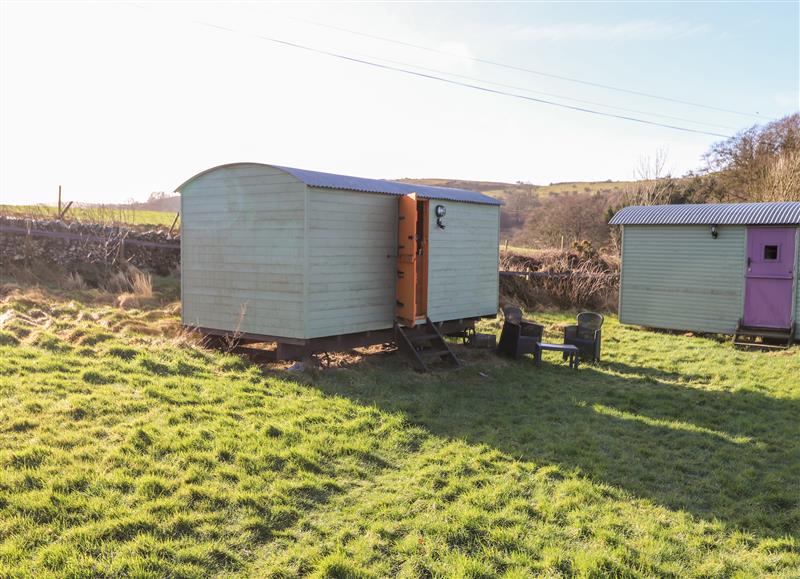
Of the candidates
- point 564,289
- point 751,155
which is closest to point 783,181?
point 751,155

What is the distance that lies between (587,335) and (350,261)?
194 inches

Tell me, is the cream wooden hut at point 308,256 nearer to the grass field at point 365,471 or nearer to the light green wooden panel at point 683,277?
the grass field at point 365,471

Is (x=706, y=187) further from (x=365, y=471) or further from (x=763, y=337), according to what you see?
(x=365, y=471)

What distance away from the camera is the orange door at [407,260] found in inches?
371

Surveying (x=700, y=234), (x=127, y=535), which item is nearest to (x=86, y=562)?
(x=127, y=535)

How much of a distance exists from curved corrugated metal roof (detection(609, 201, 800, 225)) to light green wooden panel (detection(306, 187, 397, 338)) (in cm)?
776

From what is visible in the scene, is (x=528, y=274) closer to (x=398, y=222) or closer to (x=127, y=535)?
(x=398, y=222)

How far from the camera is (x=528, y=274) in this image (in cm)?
1825

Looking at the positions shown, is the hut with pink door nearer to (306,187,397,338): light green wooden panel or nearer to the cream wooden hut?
the cream wooden hut

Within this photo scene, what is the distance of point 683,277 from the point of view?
45.8 ft

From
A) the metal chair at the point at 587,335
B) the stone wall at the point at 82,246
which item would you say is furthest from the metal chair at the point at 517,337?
the stone wall at the point at 82,246

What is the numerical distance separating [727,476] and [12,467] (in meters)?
6.00

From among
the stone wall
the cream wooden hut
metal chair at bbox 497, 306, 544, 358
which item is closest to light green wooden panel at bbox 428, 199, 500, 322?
the cream wooden hut

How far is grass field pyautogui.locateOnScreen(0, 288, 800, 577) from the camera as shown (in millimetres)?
3820
